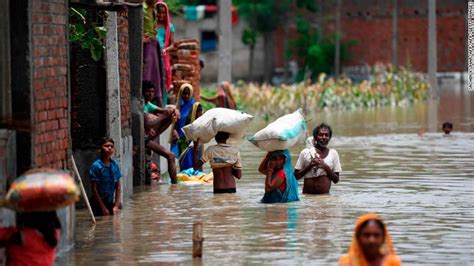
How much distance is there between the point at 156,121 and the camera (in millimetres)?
18859

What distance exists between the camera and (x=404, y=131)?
1164 inches

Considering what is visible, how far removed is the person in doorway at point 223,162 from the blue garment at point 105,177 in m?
1.91

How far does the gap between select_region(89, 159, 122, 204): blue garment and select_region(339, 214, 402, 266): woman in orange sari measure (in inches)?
264

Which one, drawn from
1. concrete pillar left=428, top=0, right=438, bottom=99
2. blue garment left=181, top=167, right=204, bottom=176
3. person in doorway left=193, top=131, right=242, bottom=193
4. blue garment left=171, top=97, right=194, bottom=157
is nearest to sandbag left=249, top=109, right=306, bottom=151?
person in doorway left=193, top=131, right=242, bottom=193

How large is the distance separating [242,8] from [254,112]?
95.5 ft

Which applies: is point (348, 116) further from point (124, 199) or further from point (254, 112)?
point (124, 199)

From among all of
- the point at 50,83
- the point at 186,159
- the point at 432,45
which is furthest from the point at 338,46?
the point at 50,83

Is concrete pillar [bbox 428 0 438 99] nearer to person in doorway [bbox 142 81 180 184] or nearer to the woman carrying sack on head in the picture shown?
the woman carrying sack on head

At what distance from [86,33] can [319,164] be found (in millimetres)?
2914

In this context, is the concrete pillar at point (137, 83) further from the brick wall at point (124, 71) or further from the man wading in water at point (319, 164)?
the man wading in water at point (319, 164)

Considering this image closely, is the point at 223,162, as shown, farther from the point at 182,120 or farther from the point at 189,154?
the point at 182,120

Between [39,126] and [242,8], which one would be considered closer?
[39,126]

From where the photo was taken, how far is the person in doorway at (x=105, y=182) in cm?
1473

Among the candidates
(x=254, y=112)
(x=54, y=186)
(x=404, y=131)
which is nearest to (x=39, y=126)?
(x=54, y=186)
